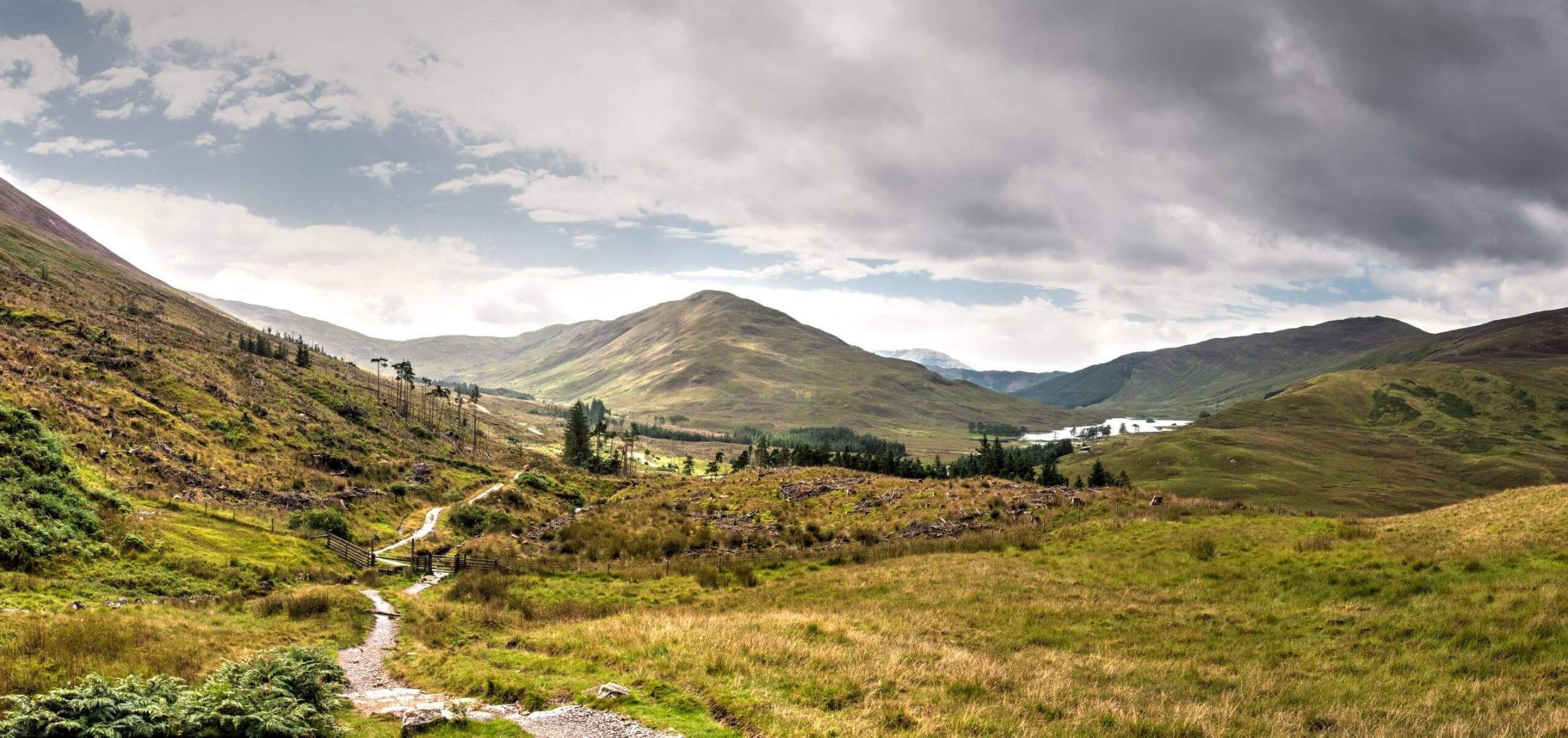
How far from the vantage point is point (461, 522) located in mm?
61688

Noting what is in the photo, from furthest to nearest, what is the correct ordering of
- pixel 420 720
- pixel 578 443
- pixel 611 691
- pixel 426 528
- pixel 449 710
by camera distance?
pixel 578 443, pixel 426 528, pixel 611 691, pixel 449 710, pixel 420 720

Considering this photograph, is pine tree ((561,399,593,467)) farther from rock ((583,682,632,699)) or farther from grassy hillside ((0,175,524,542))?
rock ((583,682,632,699))

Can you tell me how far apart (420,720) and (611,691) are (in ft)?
13.0

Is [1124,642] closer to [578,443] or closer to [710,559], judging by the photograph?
[710,559]

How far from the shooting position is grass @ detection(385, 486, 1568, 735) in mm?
14078

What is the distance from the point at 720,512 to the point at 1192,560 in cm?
3701

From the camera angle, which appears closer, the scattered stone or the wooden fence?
the scattered stone

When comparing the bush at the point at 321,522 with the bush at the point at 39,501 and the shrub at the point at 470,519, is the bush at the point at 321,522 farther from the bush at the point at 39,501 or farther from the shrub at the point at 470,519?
the bush at the point at 39,501

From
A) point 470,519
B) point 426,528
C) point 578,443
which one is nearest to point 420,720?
point 470,519

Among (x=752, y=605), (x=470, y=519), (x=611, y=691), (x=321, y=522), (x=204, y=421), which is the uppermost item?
(x=204, y=421)

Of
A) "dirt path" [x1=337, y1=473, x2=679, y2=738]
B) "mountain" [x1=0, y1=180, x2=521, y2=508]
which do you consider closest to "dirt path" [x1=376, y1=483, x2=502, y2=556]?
"mountain" [x1=0, y1=180, x2=521, y2=508]

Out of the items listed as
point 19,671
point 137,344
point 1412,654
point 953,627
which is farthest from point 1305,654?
point 137,344

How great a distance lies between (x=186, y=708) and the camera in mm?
12258

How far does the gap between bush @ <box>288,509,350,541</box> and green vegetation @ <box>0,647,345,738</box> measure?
40.9m
